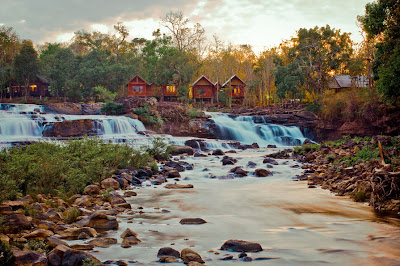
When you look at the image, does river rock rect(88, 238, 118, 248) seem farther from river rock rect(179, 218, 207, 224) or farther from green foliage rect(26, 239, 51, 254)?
river rock rect(179, 218, 207, 224)

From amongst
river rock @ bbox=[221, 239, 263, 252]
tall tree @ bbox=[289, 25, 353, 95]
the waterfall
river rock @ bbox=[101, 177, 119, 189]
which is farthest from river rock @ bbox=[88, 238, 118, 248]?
tall tree @ bbox=[289, 25, 353, 95]

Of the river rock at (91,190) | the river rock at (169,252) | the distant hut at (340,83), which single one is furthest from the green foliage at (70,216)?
the distant hut at (340,83)

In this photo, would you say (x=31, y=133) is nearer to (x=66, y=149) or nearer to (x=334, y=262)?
(x=66, y=149)

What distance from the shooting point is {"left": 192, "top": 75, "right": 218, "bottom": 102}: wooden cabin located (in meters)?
Answer: 53.2

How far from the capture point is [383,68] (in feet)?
55.1

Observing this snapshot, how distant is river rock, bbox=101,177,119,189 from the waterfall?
15.9 meters

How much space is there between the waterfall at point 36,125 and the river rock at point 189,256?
2213 cm

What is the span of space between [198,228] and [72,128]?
23815mm

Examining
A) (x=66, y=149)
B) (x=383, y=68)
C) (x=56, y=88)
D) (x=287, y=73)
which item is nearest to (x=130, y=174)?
(x=66, y=149)

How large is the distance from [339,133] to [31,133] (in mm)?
25984

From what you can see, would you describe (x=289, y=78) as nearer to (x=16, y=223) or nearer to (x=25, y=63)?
(x=25, y=63)

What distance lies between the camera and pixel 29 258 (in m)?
4.36

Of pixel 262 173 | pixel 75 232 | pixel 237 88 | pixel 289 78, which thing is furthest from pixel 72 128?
pixel 237 88

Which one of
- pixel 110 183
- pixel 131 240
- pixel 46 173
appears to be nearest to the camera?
pixel 131 240
